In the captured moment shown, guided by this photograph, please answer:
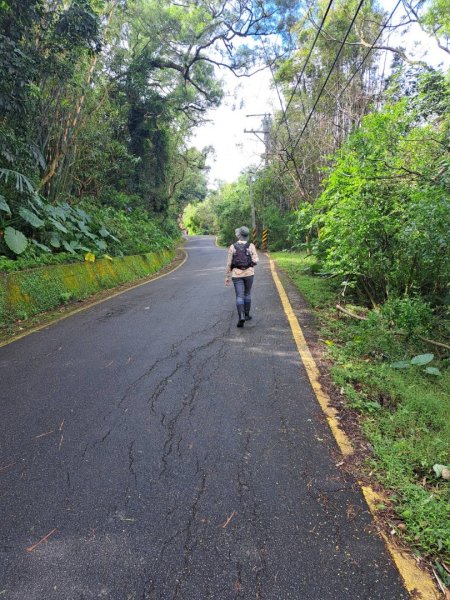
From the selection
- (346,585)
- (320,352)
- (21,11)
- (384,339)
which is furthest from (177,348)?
(21,11)

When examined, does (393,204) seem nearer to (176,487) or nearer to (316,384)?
(316,384)

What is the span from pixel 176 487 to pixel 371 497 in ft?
4.27

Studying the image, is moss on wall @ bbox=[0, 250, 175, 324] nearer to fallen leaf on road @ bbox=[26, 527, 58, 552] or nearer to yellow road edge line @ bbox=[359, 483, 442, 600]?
fallen leaf on road @ bbox=[26, 527, 58, 552]

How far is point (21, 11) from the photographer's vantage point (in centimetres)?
685

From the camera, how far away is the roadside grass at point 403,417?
2.19 m

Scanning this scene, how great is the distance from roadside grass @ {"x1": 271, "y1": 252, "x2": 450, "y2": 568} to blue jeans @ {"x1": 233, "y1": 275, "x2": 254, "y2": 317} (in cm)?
135

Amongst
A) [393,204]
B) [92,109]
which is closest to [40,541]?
[393,204]

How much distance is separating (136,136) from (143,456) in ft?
66.6

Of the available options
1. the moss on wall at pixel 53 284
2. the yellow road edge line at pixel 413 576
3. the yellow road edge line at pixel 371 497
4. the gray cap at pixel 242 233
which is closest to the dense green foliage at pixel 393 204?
the gray cap at pixel 242 233

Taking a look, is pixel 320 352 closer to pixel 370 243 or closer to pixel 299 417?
pixel 299 417

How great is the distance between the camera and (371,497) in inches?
94.6

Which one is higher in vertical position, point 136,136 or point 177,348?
point 136,136

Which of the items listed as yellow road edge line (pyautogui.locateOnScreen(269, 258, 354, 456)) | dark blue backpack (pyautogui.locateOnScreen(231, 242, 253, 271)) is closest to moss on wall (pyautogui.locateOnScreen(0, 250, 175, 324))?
dark blue backpack (pyautogui.locateOnScreen(231, 242, 253, 271))

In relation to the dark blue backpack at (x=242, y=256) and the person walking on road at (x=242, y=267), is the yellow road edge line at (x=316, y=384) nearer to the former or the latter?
the person walking on road at (x=242, y=267)
